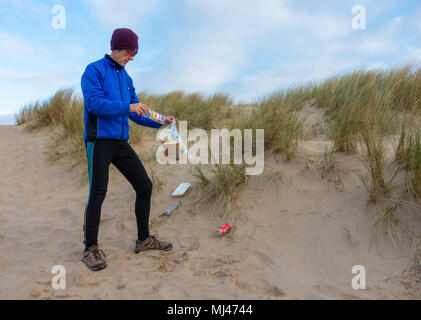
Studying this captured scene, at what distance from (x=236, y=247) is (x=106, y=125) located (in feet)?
5.61

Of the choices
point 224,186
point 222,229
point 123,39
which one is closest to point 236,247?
point 222,229

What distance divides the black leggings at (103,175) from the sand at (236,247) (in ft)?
1.49

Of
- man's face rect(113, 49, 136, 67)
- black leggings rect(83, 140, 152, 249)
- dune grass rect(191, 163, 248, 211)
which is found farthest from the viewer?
dune grass rect(191, 163, 248, 211)

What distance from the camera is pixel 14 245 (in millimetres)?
3646

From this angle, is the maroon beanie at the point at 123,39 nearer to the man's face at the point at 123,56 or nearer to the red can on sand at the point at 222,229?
the man's face at the point at 123,56

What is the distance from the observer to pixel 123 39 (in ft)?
9.21

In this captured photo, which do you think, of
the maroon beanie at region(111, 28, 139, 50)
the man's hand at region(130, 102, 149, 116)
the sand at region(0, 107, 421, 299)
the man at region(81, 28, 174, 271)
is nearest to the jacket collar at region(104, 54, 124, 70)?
the man at region(81, 28, 174, 271)

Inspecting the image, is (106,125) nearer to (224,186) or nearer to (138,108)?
(138,108)

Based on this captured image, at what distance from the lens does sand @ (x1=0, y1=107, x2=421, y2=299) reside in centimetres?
251

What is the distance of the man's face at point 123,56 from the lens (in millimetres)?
2883

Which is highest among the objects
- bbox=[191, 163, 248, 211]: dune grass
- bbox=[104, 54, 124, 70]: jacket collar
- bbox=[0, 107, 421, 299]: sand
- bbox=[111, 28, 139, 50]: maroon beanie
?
bbox=[111, 28, 139, 50]: maroon beanie

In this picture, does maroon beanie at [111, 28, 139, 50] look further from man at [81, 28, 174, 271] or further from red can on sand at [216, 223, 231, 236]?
red can on sand at [216, 223, 231, 236]

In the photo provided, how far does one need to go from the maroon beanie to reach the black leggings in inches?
33.4
